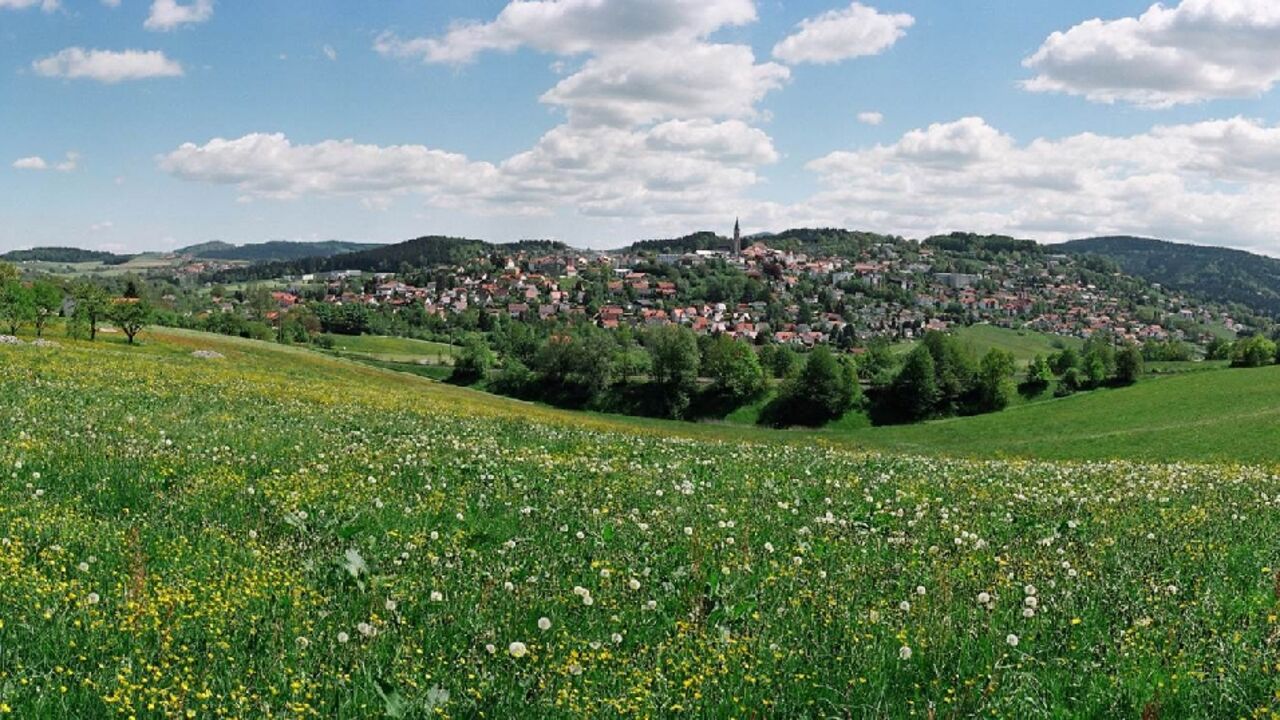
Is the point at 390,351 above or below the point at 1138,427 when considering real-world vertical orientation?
below

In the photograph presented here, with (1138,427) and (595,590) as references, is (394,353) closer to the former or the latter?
(1138,427)

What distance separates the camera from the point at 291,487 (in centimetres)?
1068

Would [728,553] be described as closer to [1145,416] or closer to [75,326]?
[1145,416]

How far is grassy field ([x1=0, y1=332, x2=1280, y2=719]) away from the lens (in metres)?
5.44

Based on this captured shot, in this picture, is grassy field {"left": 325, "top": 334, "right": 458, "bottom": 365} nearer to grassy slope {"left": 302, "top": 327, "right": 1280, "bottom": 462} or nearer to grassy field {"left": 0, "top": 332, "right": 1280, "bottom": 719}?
grassy slope {"left": 302, "top": 327, "right": 1280, "bottom": 462}

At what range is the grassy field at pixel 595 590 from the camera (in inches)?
214

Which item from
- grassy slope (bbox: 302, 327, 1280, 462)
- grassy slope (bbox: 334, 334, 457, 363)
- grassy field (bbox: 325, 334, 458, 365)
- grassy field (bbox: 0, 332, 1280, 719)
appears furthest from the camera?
grassy slope (bbox: 334, 334, 457, 363)

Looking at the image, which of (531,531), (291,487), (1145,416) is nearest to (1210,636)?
(531,531)

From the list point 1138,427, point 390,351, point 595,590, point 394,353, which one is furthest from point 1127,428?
point 390,351

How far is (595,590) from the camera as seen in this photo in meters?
7.45

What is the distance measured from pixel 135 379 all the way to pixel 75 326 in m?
71.1

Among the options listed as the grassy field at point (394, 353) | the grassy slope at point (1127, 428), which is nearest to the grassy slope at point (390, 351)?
the grassy field at point (394, 353)

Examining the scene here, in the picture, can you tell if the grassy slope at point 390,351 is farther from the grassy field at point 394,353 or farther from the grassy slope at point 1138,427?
the grassy slope at point 1138,427

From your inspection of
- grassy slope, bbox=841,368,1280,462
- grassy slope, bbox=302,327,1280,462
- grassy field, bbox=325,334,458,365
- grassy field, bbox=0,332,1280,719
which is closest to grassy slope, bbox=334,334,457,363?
grassy field, bbox=325,334,458,365
